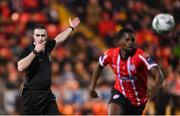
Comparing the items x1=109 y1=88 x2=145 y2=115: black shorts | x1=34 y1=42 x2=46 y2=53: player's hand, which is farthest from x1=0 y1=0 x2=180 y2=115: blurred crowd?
x1=34 y1=42 x2=46 y2=53: player's hand

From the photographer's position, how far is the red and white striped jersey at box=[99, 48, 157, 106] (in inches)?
405

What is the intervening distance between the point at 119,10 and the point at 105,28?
1.19 metres

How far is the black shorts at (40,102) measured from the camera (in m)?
9.88

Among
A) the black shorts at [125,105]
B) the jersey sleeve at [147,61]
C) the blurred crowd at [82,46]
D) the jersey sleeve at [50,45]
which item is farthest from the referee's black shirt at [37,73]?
the blurred crowd at [82,46]

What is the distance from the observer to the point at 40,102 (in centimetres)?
988

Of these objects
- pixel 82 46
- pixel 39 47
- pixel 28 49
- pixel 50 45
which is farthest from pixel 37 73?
pixel 82 46

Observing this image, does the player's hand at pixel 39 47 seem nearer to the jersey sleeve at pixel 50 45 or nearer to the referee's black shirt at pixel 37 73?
the referee's black shirt at pixel 37 73

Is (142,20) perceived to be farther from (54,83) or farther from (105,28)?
(54,83)

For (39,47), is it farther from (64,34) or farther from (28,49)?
(64,34)

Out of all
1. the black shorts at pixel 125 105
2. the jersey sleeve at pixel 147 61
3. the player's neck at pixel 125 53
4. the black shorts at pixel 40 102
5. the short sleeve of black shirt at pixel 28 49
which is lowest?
the black shorts at pixel 125 105

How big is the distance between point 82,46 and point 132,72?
9461 millimetres

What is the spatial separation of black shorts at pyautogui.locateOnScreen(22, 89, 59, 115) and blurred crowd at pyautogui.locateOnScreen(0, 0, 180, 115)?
470cm

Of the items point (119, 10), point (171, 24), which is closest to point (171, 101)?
point (171, 24)

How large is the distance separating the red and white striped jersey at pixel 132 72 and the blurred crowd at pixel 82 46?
365 cm
